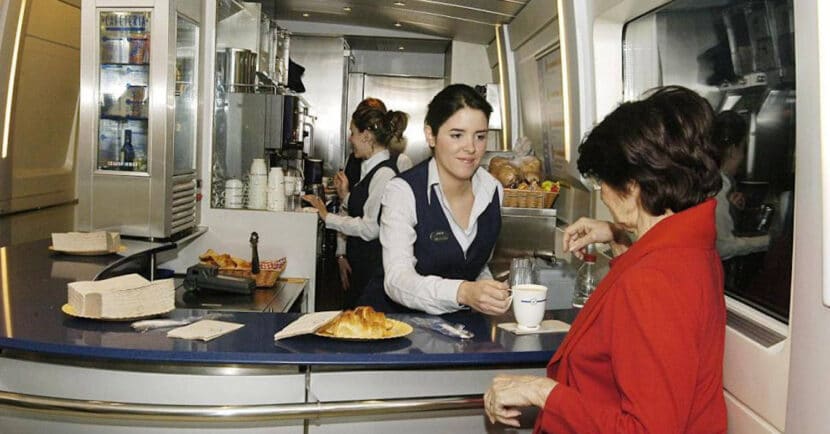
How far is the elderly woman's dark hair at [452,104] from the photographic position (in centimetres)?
309

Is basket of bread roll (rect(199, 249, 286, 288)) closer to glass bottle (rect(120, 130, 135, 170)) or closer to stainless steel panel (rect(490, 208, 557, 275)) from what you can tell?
glass bottle (rect(120, 130, 135, 170))

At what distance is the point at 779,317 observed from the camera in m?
2.17

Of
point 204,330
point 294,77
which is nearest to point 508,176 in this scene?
point 204,330

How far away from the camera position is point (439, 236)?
3184 mm

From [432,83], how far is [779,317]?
9685mm

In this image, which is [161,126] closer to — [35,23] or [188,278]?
[188,278]

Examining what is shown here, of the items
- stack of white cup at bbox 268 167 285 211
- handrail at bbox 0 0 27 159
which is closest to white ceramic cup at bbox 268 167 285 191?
stack of white cup at bbox 268 167 285 211

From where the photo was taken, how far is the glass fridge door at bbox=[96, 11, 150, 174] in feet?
15.5

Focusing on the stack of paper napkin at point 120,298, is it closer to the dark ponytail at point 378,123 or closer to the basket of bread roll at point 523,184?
the basket of bread roll at point 523,184

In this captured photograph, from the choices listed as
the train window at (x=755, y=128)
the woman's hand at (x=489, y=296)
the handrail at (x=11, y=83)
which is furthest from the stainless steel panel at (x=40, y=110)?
the train window at (x=755, y=128)

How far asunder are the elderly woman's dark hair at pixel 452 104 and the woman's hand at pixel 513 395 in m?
1.30

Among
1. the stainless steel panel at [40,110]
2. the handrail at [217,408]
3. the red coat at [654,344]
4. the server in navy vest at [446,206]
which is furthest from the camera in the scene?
the stainless steel panel at [40,110]

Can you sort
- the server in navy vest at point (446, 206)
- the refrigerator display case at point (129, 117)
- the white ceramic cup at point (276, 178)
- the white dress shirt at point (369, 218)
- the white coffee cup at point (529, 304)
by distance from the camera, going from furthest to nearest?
the white ceramic cup at point (276, 178) < the white dress shirt at point (369, 218) < the refrigerator display case at point (129, 117) < the server in navy vest at point (446, 206) < the white coffee cup at point (529, 304)

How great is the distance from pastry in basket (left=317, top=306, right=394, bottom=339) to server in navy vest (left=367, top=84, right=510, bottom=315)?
40 centimetres
